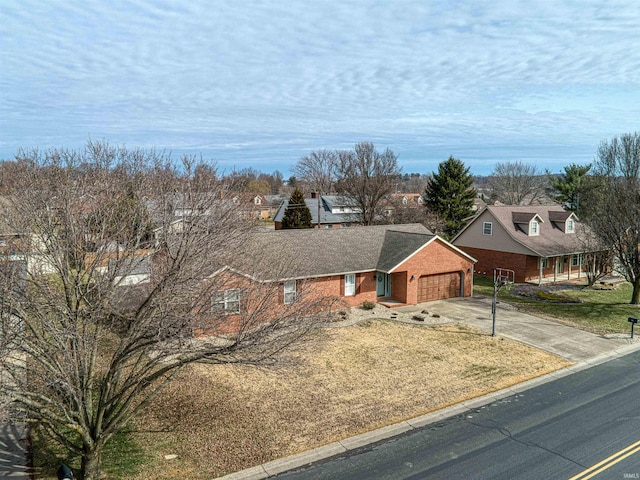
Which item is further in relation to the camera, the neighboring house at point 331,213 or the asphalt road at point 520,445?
the neighboring house at point 331,213

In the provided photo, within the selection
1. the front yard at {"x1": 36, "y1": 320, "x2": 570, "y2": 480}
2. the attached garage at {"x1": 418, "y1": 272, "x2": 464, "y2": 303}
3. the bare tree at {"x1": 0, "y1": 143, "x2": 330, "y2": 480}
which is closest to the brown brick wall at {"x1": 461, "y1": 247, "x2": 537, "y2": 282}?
the attached garage at {"x1": 418, "y1": 272, "x2": 464, "y2": 303}

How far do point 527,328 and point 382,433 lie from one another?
48.5 feet

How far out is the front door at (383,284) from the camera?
30.6 m

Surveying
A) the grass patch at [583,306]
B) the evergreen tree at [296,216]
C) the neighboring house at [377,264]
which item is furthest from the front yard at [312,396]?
the evergreen tree at [296,216]

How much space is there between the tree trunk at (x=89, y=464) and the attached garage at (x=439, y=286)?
23270mm

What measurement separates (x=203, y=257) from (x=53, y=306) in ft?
11.2

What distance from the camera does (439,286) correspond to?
104 feet

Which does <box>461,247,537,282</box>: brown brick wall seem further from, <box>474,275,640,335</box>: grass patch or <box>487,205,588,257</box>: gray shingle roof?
<box>474,275,640,335</box>: grass patch

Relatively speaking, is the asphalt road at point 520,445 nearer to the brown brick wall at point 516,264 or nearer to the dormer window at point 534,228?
the brown brick wall at point 516,264

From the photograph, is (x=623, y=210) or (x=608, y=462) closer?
(x=608, y=462)

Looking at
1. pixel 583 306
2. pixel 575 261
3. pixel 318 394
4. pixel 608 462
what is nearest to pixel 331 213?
pixel 575 261

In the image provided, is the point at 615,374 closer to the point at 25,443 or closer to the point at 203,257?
the point at 203,257

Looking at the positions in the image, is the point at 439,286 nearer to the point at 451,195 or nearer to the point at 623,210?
the point at 623,210

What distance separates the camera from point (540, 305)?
30.1 m
